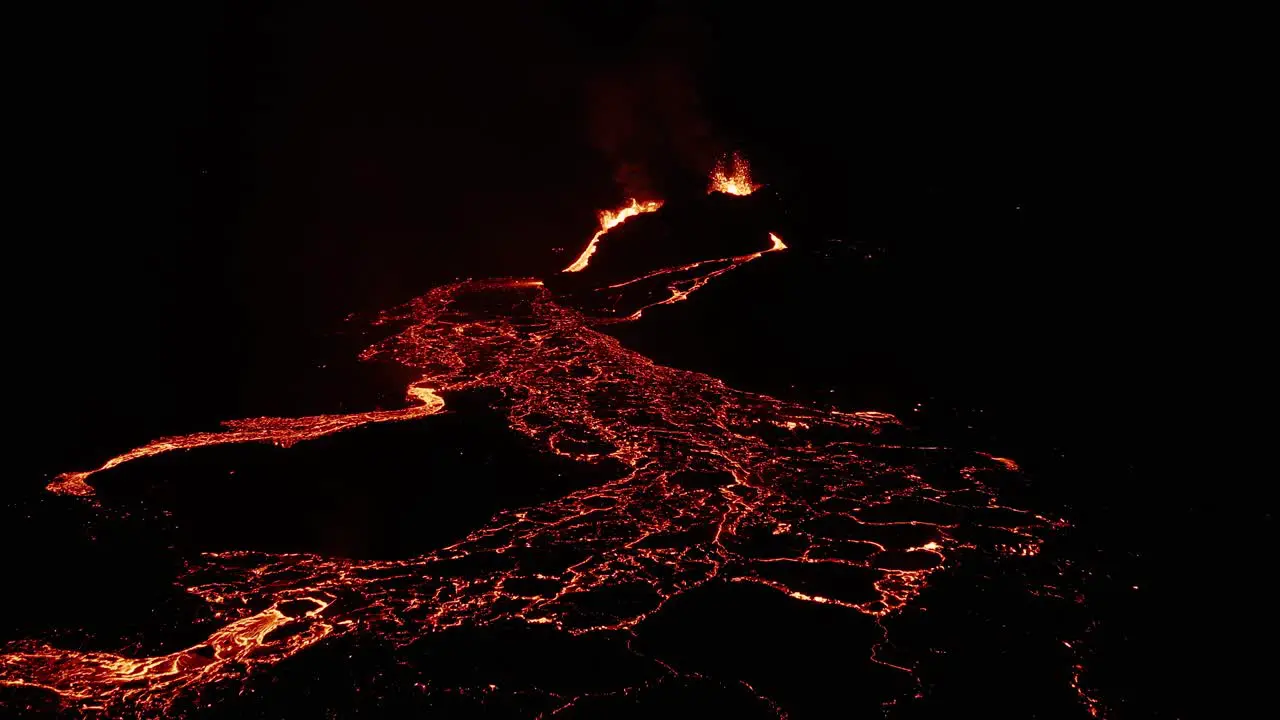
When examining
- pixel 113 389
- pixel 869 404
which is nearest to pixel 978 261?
pixel 869 404

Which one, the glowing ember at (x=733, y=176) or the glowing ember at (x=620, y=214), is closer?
the glowing ember at (x=620, y=214)

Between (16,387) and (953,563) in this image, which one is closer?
(953,563)

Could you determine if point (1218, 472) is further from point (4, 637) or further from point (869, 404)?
point (4, 637)

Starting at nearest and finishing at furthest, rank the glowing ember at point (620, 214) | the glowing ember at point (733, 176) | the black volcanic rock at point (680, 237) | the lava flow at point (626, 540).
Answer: the lava flow at point (626, 540) < the black volcanic rock at point (680, 237) < the glowing ember at point (620, 214) < the glowing ember at point (733, 176)

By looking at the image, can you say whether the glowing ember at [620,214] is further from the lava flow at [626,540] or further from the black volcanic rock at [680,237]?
the lava flow at [626,540]

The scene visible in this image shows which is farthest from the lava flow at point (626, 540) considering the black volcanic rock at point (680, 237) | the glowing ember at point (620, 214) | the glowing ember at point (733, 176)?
the glowing ember at point (733, 176)

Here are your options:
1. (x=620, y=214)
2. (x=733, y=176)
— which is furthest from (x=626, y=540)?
(x=733, y=176)

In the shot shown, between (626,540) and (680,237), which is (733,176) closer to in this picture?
(680,237)
